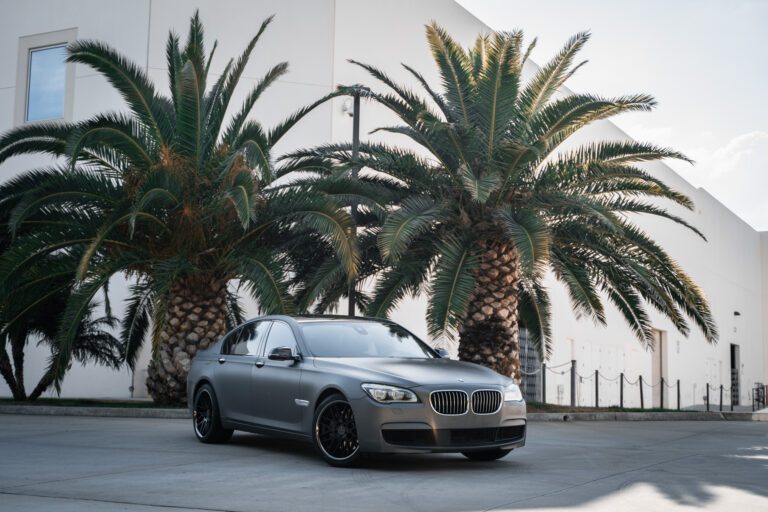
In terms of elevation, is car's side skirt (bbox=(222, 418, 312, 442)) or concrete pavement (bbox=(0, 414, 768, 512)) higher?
car's side skirt (bbox=(222, 418, 312, 442))

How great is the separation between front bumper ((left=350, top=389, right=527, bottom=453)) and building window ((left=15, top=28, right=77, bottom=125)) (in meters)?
22.2

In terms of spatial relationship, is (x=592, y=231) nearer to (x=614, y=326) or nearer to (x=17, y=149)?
(x=17, y=149)

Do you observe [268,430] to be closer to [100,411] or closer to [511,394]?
[511,394]

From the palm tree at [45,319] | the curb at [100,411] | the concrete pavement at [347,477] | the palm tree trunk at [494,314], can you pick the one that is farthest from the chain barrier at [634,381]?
the concrete pavement at [347,477]

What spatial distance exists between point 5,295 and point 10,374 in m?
5.16

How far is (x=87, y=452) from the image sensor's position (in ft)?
31.9

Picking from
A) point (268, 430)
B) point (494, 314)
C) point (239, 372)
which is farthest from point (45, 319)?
point (268, 430)

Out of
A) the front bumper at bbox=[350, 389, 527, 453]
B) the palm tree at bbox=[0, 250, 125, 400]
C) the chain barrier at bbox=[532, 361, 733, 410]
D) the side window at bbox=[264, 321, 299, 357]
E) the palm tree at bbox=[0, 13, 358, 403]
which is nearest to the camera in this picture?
the front bumper at bbox=[350, 389, 527, 453]

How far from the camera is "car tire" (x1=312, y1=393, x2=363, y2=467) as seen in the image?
8489 mm

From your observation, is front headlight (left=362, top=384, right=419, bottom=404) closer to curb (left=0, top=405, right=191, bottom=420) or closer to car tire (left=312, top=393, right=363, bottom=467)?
car tire (left=312, top=393, right=363, bottom=467)

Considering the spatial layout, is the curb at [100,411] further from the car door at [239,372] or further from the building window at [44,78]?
the building window at [44,78]

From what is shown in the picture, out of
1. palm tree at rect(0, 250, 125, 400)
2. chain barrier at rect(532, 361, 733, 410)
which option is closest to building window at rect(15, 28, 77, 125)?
palm tree at rect(0, 250, 125, 400)

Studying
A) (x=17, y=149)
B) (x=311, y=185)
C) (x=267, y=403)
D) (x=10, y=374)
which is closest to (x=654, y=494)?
(x=267, y=403)

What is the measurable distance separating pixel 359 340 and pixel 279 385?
37.9 inches
